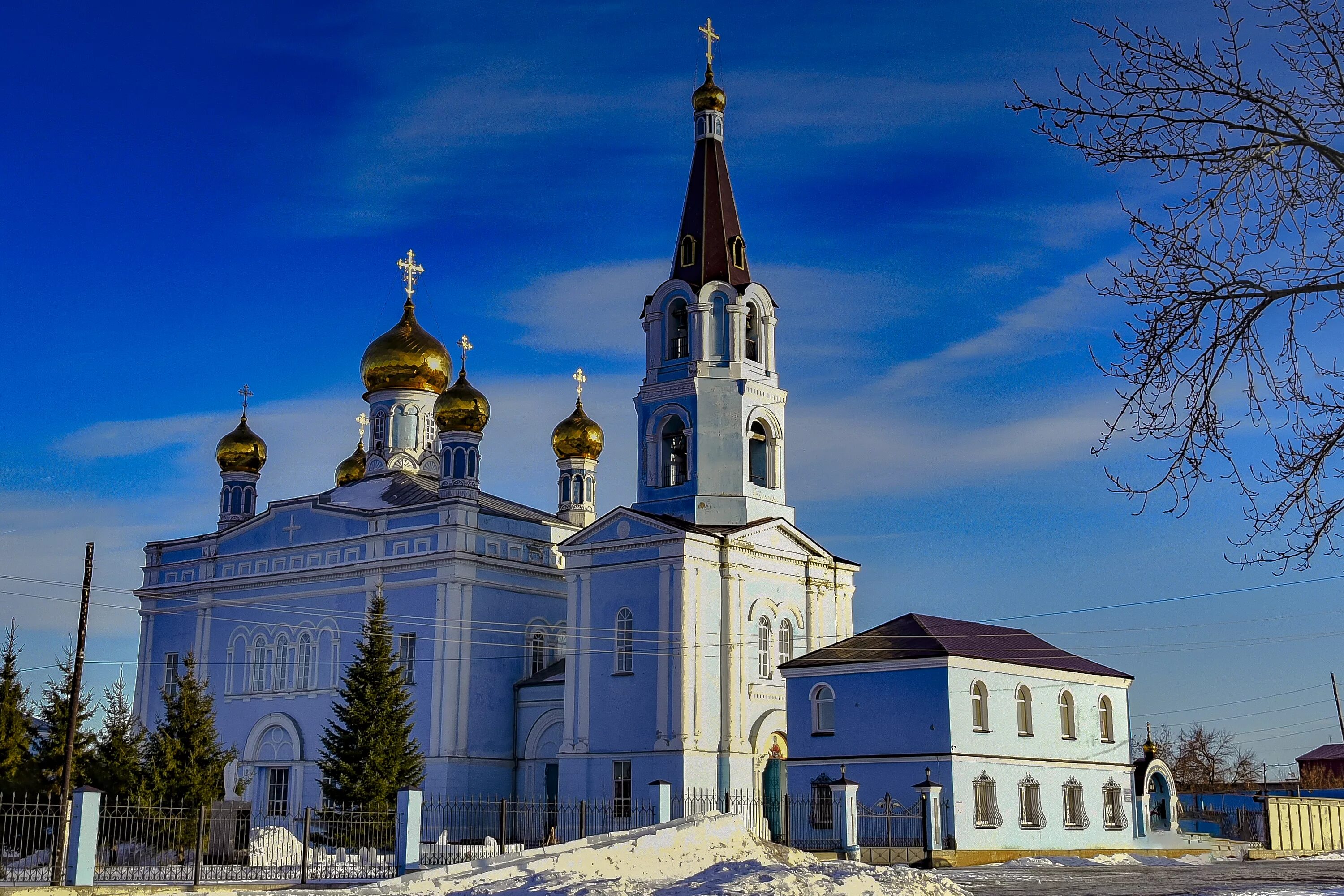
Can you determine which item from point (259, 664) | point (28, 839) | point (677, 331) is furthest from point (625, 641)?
point (28, 839)

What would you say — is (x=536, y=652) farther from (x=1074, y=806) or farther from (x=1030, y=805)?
(x=1074, y=806)

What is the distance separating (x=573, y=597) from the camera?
2995cm

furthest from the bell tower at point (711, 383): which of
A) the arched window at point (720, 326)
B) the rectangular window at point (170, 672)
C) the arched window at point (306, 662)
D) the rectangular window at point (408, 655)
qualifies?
the rectangular window at point (170, 672)

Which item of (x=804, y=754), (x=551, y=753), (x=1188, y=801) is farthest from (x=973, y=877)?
(x=1188, y=801)

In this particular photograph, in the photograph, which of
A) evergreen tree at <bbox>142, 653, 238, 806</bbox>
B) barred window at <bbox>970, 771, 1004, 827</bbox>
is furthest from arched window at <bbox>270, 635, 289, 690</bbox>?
barred window at <bbox>970, 771, 1004, 827</bbox>

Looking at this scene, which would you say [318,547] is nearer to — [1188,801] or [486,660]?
[486,660]

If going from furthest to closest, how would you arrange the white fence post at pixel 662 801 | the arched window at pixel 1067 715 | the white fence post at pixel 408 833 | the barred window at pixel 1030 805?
the arched window at pixel 1067 715, the barred window at pixel 1030 805, the white fence post at pixel 662 801, the white fence post at pixel 408 833

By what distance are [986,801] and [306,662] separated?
54.8ft

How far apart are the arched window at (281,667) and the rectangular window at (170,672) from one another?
3726 millimetres

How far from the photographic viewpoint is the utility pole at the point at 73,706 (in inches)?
704

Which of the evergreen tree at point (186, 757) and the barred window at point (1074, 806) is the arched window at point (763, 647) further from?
the evergreen tree at point (186, 757)

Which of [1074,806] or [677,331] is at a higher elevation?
[677,331]

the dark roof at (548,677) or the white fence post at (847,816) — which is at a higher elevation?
the dark roof at (548,677)

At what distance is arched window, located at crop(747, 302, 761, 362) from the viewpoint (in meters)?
30.9
